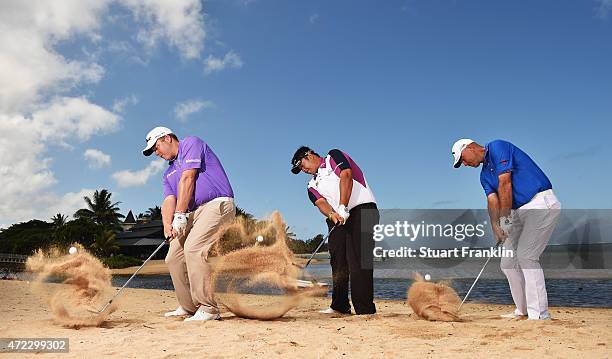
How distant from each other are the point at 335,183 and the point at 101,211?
68263mm

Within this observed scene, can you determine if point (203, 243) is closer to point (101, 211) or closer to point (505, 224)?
point (505, 224)

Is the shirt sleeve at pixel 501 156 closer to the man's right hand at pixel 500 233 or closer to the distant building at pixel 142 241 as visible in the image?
the man's right hand at pixel 500 233

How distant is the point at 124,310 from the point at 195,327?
2608mm

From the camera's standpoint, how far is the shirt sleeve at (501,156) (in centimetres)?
607

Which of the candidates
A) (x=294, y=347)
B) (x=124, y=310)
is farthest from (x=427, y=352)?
(x=124, y=310)

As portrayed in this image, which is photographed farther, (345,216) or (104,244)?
(104,244)

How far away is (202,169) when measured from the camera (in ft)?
20.2

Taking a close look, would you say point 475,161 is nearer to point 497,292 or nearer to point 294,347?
point 294,347

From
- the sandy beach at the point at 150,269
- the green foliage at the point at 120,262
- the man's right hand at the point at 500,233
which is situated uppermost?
the man's right hand at the point at 500,233

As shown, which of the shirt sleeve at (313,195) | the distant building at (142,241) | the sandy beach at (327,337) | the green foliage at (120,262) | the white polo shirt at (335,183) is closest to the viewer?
the sandy beach at (327,337)

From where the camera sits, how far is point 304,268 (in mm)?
6512

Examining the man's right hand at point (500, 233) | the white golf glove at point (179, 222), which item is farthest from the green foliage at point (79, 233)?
the man's right hand at point (500, 233)

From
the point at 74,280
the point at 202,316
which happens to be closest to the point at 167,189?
the point at 74,280

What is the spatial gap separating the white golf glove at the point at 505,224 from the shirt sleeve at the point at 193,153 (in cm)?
321
